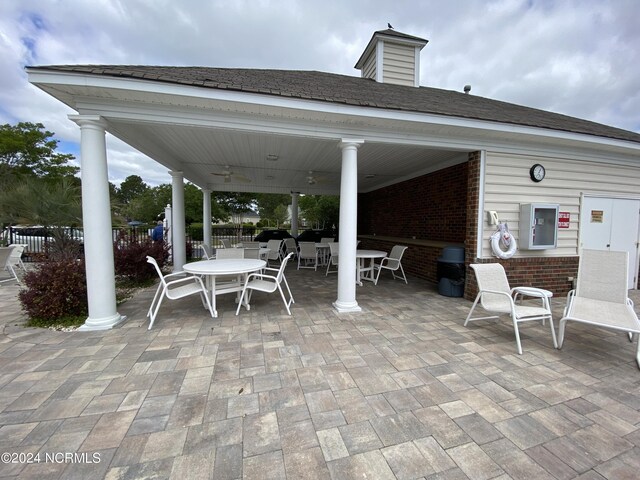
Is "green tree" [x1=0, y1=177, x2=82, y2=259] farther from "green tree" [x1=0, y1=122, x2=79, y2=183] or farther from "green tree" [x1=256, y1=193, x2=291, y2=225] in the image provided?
"green tree" [x1=256, y1=193, x2=291, y2=225]

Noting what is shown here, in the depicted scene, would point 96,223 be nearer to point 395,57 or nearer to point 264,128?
point 264,128

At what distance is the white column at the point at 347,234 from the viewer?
3969 mm

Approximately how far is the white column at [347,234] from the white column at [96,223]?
3.18 metres

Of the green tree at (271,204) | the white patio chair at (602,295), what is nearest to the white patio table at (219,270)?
the white patio chair at (602,295)

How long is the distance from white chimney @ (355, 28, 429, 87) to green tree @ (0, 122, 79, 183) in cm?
1775

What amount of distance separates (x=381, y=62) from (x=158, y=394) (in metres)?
7.84

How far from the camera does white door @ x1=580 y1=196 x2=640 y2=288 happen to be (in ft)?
16.3

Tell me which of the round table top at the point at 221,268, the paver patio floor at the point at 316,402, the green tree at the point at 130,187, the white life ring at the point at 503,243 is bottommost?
the paver patio floor at the point at 316,402

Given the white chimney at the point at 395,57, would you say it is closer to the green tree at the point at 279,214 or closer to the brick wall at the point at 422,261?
the brick wall at the point at 422,261

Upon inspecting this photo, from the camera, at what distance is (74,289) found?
3607 millimetres

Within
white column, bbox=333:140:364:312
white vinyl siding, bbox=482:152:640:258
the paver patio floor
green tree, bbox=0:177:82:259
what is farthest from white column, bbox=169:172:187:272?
white vinyl siding, bbox=482:152:640:258

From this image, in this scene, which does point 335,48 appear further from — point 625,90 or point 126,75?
point 625,90

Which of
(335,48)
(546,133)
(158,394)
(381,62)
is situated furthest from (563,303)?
(335,48)

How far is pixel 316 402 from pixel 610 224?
6842 millimetres
